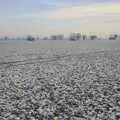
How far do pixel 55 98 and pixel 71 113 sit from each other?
2369mm

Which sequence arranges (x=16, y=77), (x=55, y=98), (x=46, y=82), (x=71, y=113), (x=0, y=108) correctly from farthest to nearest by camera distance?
(x=16, y=77) < (x=46, y=82) < (x=55, y=98) < (x=0, y=108) < (x=71, y=113)

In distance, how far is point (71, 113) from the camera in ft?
37.0

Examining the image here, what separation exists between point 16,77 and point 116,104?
9267mm

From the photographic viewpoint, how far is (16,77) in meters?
20.3

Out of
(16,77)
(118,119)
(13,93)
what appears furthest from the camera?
(16,77)

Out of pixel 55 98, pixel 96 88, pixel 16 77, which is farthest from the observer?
pixel 16 77

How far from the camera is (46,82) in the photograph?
17.9 meters

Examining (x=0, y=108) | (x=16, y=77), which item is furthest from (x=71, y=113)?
(x=16, y=77)

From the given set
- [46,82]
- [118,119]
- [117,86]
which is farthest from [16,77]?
[118,119]

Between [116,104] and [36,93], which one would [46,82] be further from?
[116,104]

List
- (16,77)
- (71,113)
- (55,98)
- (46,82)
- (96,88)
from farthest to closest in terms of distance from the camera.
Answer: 1. (16,77)
2. (46,82)
3. (96,88)
4. (55,98)
5. (71,113)

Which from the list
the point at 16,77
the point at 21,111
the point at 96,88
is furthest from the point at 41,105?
the point at 16,77

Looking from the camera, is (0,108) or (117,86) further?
(117,86)

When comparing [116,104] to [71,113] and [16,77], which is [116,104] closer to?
[71,113]
